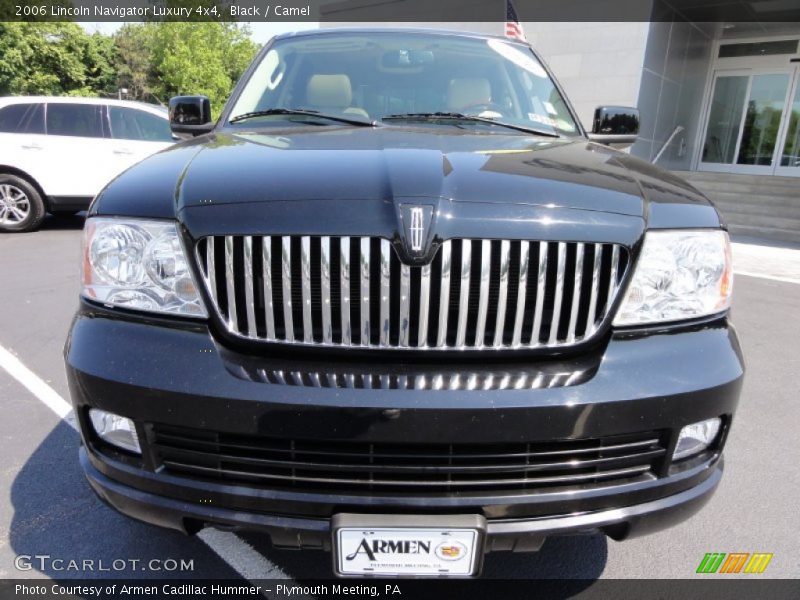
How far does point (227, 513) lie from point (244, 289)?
0.57 meters

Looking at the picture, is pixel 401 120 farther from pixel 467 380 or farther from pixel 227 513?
pixel 227 513

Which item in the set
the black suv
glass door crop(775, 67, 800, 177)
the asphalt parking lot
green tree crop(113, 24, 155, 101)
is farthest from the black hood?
green tree crop(113, 24, 155, 101)

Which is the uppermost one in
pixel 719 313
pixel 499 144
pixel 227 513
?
pixel 499 144

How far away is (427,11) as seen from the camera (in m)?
17.5

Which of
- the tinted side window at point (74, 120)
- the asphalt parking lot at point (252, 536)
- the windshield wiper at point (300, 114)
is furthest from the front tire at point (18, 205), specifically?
the windshield wiper at point (300, 114)

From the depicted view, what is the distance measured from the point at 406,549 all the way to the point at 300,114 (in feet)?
6.01

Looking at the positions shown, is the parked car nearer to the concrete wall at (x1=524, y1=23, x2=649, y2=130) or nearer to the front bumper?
the front bumper

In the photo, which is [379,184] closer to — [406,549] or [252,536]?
[406,549]

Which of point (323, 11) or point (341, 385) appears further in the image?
point (323, 11)

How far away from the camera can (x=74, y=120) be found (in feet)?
27.0

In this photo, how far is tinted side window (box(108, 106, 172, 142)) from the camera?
27.5ft

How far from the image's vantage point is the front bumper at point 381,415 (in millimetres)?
1358

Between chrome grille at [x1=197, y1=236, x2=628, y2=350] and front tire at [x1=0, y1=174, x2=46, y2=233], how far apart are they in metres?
8.34

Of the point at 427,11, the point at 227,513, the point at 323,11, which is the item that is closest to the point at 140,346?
the point at 227,513
